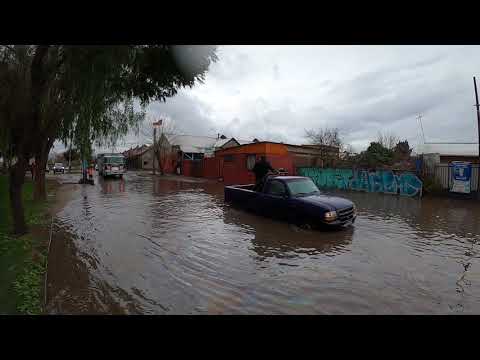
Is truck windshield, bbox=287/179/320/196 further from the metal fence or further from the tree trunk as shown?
the metal fence

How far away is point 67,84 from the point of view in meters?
6.08

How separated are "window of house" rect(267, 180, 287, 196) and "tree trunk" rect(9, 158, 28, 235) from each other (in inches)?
248

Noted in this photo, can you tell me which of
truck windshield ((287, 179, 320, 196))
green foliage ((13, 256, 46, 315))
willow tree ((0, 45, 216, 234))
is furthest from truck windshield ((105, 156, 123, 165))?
green foliage ((13, 256, 46, 315))

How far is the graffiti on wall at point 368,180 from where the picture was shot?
1481 cm

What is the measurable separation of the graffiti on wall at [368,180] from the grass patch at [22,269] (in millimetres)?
15630

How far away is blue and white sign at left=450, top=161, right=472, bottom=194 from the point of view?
13.1 m

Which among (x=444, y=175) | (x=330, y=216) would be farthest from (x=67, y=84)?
(x=444, y=175)

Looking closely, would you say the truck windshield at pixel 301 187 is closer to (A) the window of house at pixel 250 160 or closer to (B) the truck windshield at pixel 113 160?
(A) the window of house at pixel 250 160

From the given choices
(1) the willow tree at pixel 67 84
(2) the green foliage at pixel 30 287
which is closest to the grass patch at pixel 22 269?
(2) the green foliage at pixel 30 287
